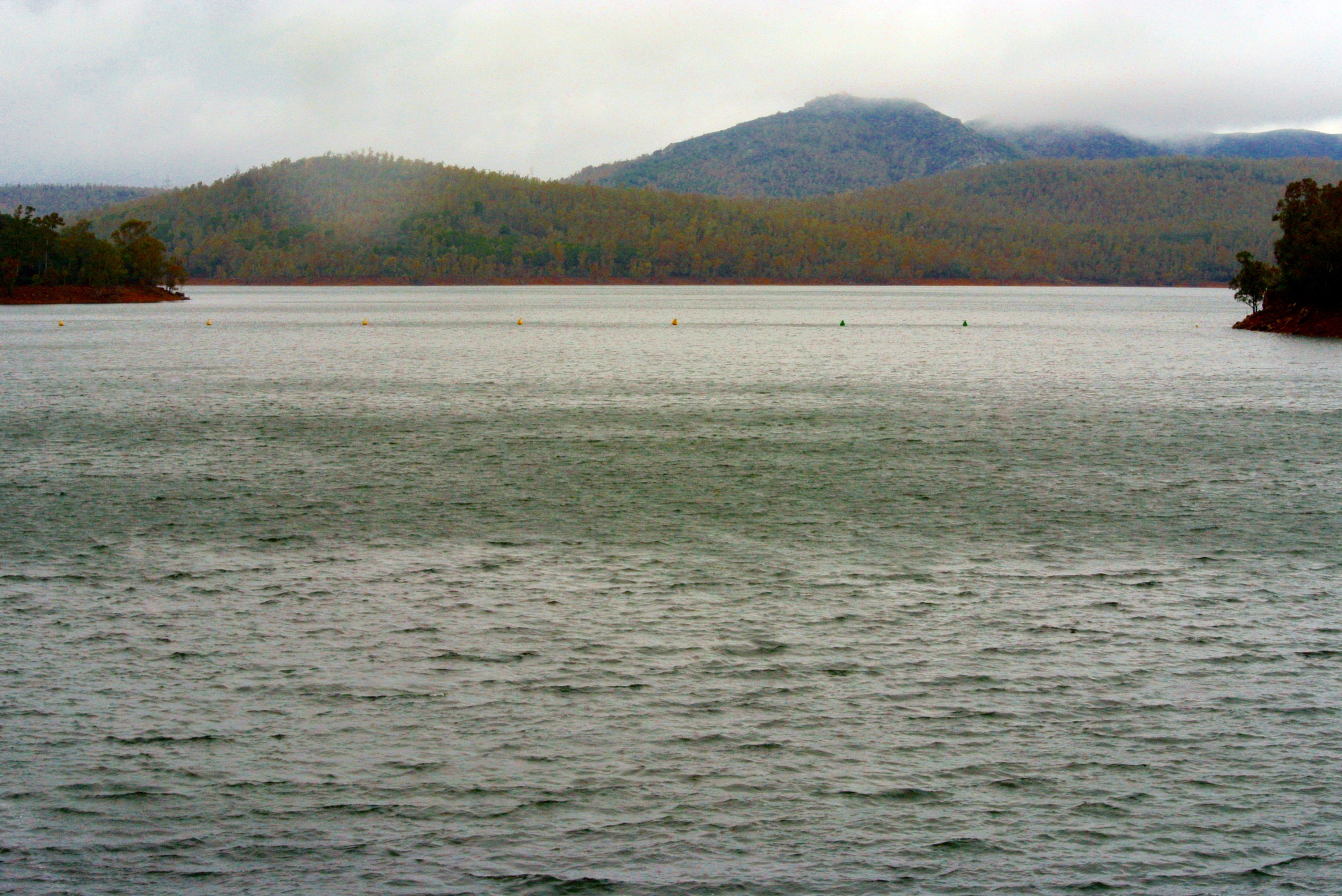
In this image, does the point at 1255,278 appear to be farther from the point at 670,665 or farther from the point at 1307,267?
the point at 670,665

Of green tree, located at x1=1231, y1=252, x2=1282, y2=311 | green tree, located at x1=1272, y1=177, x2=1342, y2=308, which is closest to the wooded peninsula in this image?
green tree, located at x1=1272, y1=177, x2=1342, y2=308

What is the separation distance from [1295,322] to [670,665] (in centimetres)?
12731

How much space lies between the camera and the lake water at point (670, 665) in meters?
12.7

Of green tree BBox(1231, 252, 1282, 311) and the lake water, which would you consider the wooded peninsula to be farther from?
the lake water

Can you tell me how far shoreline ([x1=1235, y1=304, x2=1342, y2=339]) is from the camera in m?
120

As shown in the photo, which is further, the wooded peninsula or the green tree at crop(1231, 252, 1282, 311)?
the green tree at crop(1231, 252, 1282, 311)

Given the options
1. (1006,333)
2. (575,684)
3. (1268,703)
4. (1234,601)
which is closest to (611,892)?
(575,684)

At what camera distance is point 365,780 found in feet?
47.2

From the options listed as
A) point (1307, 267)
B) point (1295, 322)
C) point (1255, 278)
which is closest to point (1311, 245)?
point (1307, 267)

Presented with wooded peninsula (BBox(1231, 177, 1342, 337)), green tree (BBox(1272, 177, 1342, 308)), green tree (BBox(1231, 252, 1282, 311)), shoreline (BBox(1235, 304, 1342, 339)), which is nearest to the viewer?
green tree (BBox(1272, 177, 1342, 308))

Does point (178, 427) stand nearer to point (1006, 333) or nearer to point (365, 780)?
point (365, 780)

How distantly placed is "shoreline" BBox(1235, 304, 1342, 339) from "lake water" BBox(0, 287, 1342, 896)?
82.2 meters

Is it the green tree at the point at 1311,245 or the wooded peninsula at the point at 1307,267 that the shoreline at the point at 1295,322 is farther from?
the green tree at the point at 1311,245

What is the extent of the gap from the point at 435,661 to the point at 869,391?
51.3m
